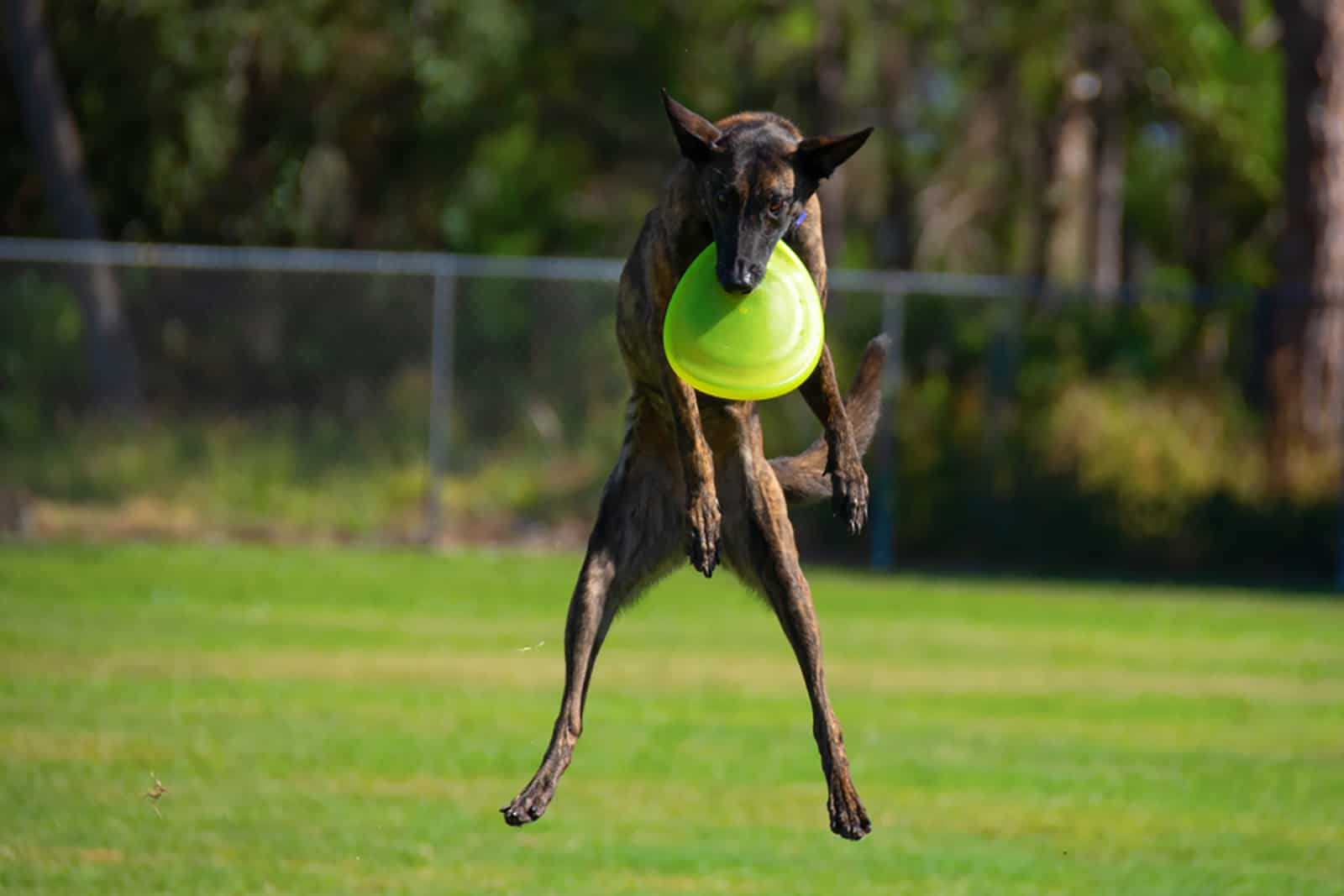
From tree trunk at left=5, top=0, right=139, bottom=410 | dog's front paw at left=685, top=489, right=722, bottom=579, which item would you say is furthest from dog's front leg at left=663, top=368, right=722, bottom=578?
tree trunk at left=5, top=0, right=139, bottom=410

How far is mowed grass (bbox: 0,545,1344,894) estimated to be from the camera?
9.09 m

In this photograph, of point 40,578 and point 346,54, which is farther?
point 346,54

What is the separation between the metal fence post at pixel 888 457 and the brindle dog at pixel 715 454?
1453 cm

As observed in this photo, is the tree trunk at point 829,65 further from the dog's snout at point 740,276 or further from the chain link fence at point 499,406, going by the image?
the dog's snout at point 740,276

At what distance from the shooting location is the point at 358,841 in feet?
30.6

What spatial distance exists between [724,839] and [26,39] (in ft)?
65.5

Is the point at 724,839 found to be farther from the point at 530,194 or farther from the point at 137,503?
the point at 530,194

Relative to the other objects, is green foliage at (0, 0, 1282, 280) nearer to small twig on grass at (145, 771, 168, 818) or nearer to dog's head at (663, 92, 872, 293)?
small twig on grass at (145, 771, 168, 818)

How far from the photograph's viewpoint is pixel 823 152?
20.8ft

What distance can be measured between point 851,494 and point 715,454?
60 cm

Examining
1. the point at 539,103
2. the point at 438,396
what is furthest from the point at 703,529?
the point at 539,103

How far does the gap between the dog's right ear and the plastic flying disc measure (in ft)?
1.09

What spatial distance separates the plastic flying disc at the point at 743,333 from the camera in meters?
6.30

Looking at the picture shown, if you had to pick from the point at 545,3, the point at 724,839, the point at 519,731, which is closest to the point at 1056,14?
the point at 545,3
